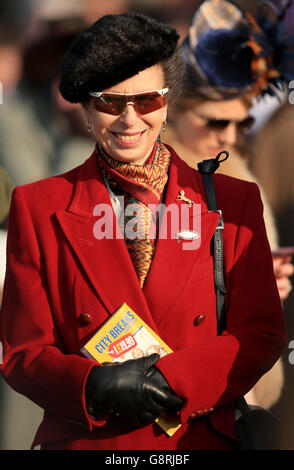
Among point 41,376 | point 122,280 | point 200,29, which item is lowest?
point 41,376

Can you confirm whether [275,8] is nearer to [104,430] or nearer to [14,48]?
[14,48]

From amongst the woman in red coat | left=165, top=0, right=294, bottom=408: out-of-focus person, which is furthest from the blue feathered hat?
the woman in red coat

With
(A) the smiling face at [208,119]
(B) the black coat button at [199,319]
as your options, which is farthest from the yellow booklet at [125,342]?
(A) the smiling face at [208,119]

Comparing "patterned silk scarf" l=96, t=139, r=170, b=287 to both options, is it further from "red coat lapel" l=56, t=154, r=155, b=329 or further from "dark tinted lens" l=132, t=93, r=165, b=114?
"dark tinted lens" l=132, t=93, r=165, b=114

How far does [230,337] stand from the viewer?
3023mm

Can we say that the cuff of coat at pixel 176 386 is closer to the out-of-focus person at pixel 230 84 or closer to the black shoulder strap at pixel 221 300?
the black shoulder strap at pixel 221 300

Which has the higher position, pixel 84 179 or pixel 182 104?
pixel 182 104

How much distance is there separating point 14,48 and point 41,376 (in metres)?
2.69

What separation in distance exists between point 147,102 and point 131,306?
2.40ft

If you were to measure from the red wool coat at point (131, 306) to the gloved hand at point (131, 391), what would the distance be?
0.08 meters

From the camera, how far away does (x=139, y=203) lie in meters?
3.14

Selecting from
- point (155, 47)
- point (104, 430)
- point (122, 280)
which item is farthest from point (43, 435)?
point (155, 47)

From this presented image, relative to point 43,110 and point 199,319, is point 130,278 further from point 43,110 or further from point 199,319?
point 43,110

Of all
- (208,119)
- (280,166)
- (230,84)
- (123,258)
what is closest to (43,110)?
(208,119)
